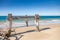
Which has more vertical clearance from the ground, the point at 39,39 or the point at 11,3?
the point at 11,3

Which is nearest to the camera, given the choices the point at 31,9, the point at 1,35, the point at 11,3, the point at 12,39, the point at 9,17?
the point at 1,35

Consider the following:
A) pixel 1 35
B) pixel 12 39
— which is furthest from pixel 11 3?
pixel 1 35

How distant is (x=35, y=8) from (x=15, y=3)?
4.11m

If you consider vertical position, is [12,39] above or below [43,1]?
below

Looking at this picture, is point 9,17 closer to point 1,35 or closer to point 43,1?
point 1,35

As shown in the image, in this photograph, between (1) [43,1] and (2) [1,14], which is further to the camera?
(2) [1,14]

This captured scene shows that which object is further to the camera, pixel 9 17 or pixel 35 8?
pixel 35 8

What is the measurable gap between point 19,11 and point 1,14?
249 cm

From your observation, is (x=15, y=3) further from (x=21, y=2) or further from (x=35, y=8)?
(x=35, y=8)

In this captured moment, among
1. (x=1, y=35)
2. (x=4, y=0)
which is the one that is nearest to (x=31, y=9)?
(x=4, y=0)

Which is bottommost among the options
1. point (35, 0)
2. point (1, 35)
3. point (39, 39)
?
point (39, 39)

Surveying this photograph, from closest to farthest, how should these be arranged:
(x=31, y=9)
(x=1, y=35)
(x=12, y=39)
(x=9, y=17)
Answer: (x=1, y=35) → (x=12, y=39) → (x=9, y=17) → (x=31, y=9)

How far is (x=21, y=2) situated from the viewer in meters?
16.7

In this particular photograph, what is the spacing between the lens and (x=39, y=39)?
4.14m
